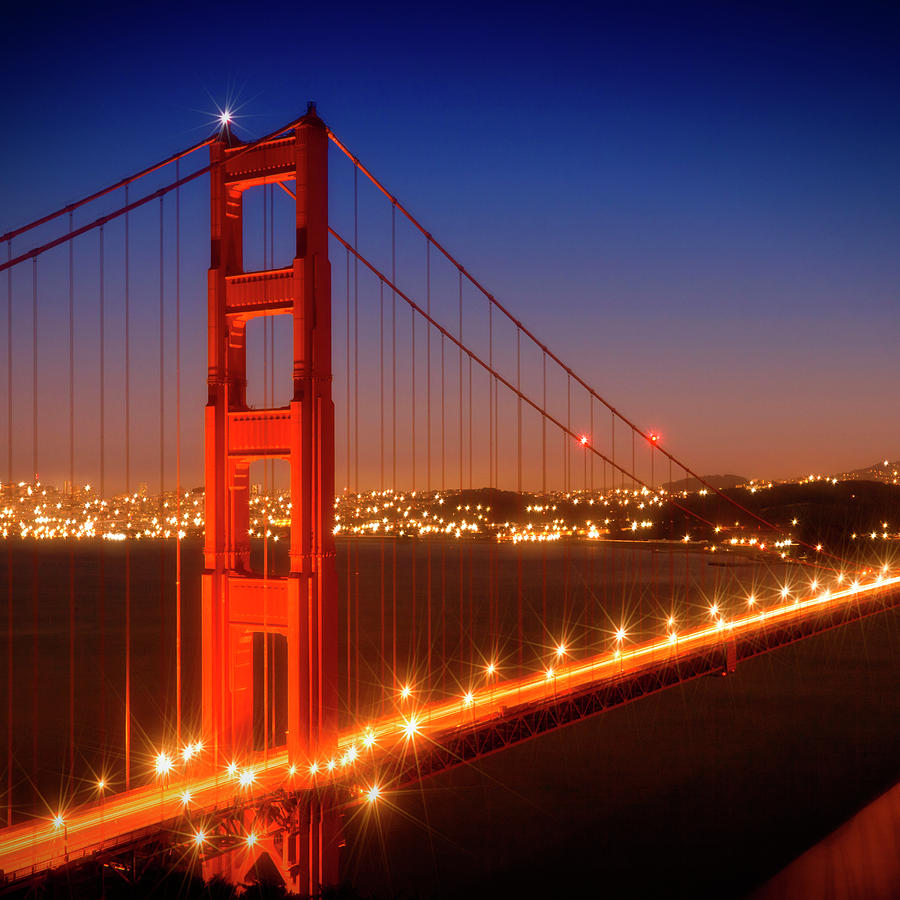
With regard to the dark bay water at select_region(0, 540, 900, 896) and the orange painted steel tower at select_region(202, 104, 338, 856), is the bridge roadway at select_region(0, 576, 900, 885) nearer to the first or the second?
the orange painted steel tower at select_region(202, 104, 338, 856)

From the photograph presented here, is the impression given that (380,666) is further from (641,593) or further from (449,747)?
(641,593)

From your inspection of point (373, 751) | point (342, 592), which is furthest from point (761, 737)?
point (342, 592)

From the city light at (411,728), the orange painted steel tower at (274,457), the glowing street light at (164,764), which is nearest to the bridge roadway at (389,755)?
the city light at (411,728)

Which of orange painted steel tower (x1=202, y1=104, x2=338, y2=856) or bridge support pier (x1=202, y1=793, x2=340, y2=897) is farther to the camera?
orange painted steel tower (x1=202, y1=104, x2=338, y2=856)

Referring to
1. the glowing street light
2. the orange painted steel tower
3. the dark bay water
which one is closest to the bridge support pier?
the orange painted steel tower

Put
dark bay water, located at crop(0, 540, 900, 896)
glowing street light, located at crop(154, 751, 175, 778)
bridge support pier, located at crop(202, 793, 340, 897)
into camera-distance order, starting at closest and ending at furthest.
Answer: bridge support pier, located at crop(202, 793, 340, 897), glowing street light, located at crop(154, 751, 175, 778), dark bay water, located at crop(0, 540, 900, 896)

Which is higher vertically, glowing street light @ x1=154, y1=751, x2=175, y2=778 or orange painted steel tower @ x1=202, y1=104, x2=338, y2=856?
orange painted steel tower @ x1=202, y1=104, x2=338, y2=856
